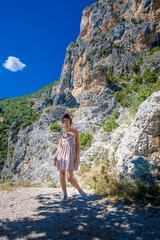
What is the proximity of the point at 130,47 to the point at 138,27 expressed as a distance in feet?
12.5

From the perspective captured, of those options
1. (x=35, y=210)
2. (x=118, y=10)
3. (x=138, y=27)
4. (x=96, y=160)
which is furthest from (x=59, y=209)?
(x=118, y=10)

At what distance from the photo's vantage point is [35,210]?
294cm

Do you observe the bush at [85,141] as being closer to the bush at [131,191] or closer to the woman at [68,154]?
the bush at [131,191]

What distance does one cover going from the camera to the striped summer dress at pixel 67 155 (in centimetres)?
323

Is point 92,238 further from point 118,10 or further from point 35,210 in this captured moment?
point 118,10

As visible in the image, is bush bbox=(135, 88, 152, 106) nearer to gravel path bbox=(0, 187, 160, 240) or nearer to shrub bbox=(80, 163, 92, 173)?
gravel path bbox=(0, 187, 160, 240)

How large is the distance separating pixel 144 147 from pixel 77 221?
2.45 metres

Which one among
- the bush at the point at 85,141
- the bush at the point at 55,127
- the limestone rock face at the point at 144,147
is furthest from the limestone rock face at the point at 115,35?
the limestone rock face at the point at 144,147

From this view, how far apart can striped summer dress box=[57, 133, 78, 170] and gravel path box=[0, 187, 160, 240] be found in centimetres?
91

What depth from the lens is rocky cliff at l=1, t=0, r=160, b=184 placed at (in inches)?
147

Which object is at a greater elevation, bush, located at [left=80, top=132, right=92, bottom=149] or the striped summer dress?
bush, located at [left=80, top=132, right=92, bottom=149]

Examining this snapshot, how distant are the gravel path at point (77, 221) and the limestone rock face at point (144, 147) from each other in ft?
2.99

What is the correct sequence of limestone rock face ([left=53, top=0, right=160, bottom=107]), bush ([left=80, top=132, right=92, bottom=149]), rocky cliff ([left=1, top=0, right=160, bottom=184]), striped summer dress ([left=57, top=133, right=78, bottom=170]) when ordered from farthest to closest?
limestone rock face ([left=53, top=0, right=160, bottom=107]), bush ([left=80, top=132, right=92, bottom=149]), rocky cliff ([left=1, top=0, right=160, bottom=184]), striped summer dress ([left=57, top=133, right=78, bottom=170])

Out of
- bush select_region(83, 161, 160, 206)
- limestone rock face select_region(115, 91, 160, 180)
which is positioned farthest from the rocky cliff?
bush select_region(83, 161, 160, 206)
